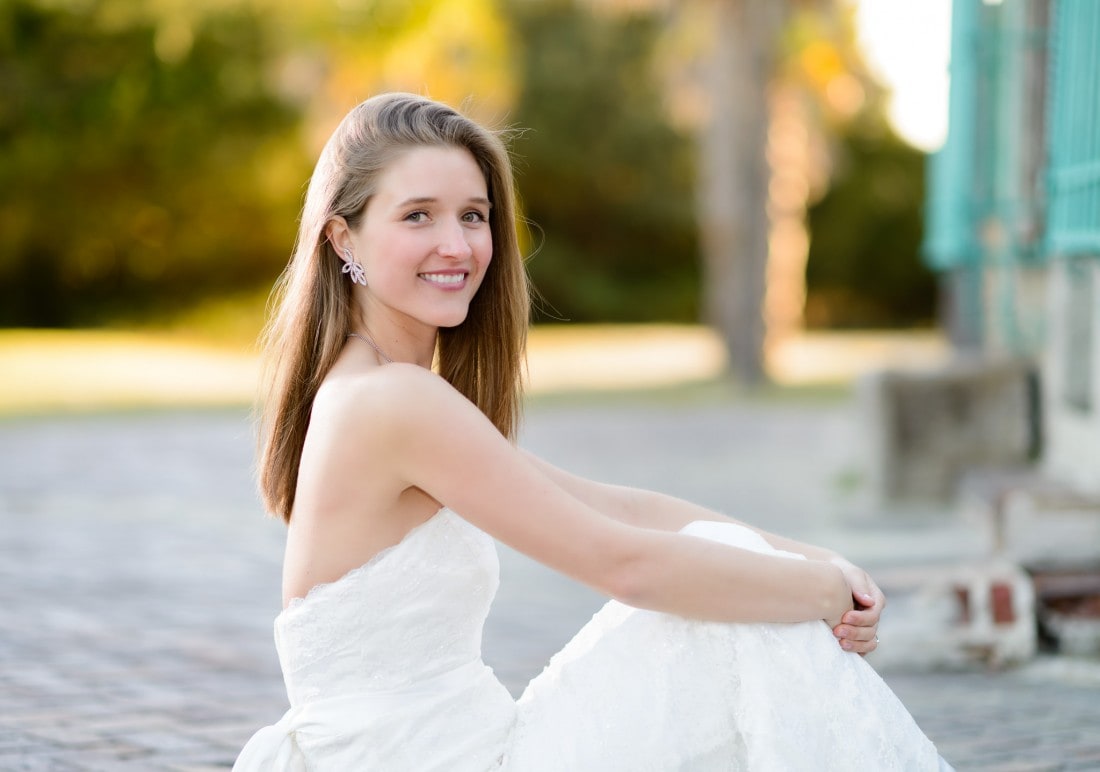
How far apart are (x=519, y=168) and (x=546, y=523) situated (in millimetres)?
17171

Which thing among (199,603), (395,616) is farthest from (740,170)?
(395,616)

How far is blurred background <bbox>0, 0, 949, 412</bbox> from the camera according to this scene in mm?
17062

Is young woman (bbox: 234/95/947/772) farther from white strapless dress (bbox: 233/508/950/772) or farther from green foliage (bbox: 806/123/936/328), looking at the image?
green foliage (bbox: 806/123/936/328)

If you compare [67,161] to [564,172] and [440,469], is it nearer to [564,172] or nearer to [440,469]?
[564,172]

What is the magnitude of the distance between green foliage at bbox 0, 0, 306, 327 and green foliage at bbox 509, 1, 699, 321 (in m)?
8.81

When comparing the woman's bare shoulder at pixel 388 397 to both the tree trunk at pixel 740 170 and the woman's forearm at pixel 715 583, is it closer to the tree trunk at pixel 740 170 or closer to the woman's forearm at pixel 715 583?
the woman's forearm at pixel 715 583

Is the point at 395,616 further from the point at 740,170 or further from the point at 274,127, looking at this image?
the point at 274,127

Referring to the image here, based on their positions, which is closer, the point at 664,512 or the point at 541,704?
the point at 541,704

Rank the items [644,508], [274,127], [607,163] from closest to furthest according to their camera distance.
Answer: [644,508], [274,127], [607,163]

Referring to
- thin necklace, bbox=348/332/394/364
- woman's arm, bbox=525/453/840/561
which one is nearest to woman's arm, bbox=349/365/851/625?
thin necklace, bbox=348/332/394/364

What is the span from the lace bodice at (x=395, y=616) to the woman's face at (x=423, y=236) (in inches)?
14.3

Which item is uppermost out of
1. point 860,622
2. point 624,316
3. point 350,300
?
point 350,300

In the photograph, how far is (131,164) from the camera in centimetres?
2459

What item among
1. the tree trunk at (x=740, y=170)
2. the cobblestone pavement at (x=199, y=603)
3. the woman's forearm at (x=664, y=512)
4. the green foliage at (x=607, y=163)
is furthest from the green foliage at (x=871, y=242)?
the woman's forearm at (x=664, y=512)
